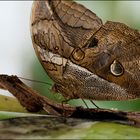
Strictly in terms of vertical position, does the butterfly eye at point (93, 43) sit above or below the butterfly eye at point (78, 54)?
above

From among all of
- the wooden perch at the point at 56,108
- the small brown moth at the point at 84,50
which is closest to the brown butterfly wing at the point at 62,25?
the small brown moth at the point at 84,50

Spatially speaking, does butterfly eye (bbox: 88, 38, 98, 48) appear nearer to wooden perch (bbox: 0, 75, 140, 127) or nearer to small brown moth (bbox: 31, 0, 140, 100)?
small brown moth (bbox: 31, 0, 140, 100)

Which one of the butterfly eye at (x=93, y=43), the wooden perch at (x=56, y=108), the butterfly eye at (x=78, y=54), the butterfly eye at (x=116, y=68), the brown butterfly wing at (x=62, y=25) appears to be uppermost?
the brown butterfly wing at (x=62, y=25)

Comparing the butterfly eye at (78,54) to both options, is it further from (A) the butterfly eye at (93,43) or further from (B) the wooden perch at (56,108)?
(B) the wooden perch at (56,108)

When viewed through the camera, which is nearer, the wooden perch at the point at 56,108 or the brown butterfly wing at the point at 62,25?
the wooden perch at the point at 56,108

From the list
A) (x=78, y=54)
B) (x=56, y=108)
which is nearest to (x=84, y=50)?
(x=78, y=54)

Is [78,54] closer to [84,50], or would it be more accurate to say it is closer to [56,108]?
[84,50]

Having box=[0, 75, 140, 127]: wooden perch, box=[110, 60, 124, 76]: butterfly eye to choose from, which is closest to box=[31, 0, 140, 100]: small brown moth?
box=[110, 60, 124, 76]: butterfly eye
